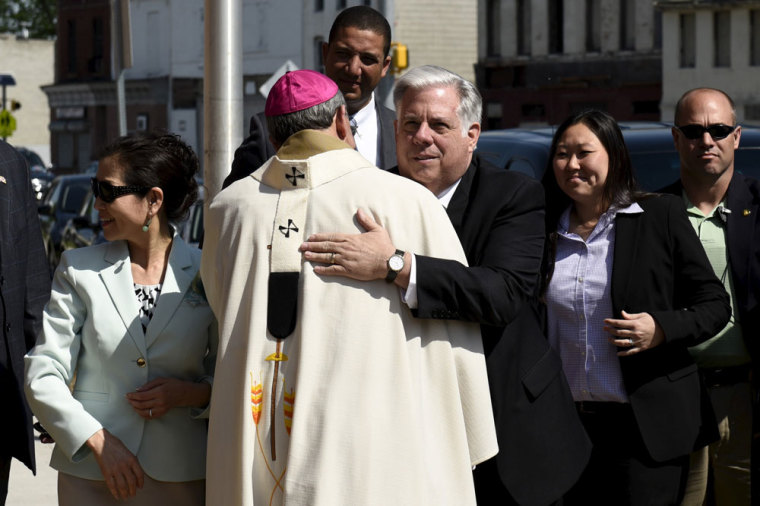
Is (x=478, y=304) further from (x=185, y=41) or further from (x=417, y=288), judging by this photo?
(x=185, y=41)

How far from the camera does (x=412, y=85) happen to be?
3.92 metres

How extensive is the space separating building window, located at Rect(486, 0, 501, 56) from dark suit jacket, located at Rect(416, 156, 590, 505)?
43.3 meters

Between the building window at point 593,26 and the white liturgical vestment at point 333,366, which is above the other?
the building window at point 593,26

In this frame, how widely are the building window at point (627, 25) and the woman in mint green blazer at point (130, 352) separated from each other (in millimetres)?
40000

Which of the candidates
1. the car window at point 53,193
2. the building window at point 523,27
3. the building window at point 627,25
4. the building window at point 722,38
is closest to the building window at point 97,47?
the building window at point 523,27

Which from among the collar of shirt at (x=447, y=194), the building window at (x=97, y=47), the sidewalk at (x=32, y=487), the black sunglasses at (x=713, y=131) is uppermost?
the building window at (x=97, y=47)

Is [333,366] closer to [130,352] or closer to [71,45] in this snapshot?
[130,352]

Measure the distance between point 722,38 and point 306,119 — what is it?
1524 inches

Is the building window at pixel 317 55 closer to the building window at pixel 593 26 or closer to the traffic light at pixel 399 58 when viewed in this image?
the building window at pixel 593 26

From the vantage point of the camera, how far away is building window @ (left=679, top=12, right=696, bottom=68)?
4056 centimetres

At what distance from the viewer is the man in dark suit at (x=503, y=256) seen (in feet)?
12.7

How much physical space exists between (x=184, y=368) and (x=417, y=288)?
3.06 feet

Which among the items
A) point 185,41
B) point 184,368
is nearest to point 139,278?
point 184,368

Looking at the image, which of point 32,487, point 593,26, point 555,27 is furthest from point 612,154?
point 555,27
